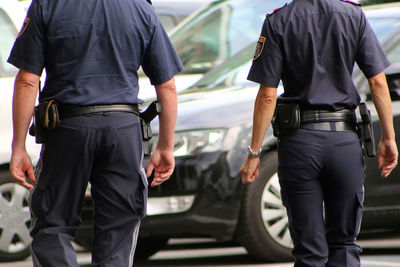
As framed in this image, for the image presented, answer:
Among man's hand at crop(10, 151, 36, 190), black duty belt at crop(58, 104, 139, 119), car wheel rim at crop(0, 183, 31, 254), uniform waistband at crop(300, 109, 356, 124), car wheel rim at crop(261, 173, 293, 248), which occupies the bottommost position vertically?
car wheel rim at crop(0, 183, 31, 254)

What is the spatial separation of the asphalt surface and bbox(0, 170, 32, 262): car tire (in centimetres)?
9

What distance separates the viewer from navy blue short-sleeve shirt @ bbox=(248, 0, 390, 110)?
16.1 ft

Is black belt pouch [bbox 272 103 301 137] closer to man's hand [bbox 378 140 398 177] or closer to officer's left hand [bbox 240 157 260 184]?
officer's left hand [bbox 240 157 260 184]

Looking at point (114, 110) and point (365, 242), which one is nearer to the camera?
point (114, 110)

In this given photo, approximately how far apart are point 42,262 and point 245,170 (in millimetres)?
1117

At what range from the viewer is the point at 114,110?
4609mm

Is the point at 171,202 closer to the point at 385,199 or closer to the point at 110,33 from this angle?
the point at 385,199

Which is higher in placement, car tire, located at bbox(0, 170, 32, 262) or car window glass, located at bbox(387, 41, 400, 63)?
car window glass, located at bbox(387, 41, 400, 63)

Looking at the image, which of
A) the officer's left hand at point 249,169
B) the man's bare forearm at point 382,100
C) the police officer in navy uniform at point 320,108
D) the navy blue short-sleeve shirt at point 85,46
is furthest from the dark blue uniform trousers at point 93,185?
the man's bare forearm at point 382,100

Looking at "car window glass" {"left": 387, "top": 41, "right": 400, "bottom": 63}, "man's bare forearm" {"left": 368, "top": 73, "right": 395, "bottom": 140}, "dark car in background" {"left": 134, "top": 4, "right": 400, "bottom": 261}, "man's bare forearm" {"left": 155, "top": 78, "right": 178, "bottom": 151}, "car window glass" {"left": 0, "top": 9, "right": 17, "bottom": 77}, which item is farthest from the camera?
"car window glass" {"left": 0, "top": 9, "right": 17, "bottom": 77}

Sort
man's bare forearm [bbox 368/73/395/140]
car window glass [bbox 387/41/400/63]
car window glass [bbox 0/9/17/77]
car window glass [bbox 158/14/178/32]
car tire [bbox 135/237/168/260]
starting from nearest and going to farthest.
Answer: man's bare forearm [bbox 368/73/395/140] → car window glass [bbox 387/41/400/63] → car tire [bbox 135/237/168/260] → car window glass [bbox 0/9/17/77] → car window glass [bbox 158/14/178/32]

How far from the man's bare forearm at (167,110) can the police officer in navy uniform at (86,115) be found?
0.02 metres

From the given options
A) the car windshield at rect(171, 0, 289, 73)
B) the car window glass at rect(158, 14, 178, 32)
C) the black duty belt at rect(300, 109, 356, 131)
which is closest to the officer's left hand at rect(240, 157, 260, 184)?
the black duty belt at rect(300, 109, 356, 131)

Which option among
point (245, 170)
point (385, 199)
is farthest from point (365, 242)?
point (245, 170)
